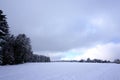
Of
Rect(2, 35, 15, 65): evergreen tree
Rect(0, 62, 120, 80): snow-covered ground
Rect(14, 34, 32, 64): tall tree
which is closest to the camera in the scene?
Rect(0, 62, 120, 80): snow-covered ground

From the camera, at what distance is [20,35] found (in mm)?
52750

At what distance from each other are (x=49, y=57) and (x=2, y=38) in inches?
3961

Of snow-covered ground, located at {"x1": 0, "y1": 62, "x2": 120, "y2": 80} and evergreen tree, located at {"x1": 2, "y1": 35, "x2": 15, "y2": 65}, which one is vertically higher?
evergreen tree, located at {"x1": 2, "y1": 35, "x2": 15, "y2": 65}

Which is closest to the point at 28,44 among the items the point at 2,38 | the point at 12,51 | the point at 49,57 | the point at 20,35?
the point at 20,35

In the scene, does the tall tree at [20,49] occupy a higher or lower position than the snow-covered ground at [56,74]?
higher

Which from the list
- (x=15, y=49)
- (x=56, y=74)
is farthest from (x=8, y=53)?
(x=56, y=74)

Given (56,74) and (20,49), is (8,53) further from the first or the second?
(56,74)

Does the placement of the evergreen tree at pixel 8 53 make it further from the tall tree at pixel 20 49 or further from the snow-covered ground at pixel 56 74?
the snow-covered ground at pixel 56 74

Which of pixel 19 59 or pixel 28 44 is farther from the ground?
pixel 28 44

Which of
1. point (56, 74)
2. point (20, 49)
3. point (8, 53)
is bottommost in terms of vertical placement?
point (56, 74)

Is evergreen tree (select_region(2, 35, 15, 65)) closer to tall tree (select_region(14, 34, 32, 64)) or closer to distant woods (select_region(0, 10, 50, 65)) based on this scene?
distant woods (select_region(0, 10, 50, 65))

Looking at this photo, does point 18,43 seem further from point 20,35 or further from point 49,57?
point 49,57

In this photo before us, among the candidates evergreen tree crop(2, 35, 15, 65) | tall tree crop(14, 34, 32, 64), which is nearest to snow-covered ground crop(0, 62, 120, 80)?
evergreen tree crop(2, 35, 15, 65)

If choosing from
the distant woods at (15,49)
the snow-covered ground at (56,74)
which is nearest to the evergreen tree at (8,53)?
the distant woods at (15,49)
